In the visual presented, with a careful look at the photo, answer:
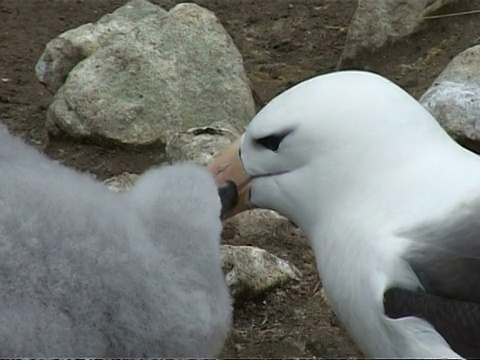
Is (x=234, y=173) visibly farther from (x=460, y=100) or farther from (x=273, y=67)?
(x=273, y=67)

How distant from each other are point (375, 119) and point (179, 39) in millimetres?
1624

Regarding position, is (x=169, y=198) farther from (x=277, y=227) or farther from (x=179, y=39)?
(x=179, y=39)

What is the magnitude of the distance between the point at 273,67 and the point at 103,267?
2.39m

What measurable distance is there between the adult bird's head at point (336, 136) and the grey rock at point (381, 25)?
1823mm

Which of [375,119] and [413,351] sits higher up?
[375,119]

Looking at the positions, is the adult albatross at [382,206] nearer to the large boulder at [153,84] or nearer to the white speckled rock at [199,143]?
the white speckled rock at [199,143]

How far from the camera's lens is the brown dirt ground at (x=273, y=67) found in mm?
2377

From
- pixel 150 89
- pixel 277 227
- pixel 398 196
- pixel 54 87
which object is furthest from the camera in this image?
pixel 54 87

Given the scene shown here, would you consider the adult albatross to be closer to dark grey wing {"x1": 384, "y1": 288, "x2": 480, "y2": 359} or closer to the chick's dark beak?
dark grey wing {"x1": 384, "y1": 288, "x2": 480, "y2": 359}

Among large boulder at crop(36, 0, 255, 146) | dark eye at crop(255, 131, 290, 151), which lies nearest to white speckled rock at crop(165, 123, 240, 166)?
large boulder at crop(36, 0, 255, 146)

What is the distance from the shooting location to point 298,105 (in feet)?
5.98

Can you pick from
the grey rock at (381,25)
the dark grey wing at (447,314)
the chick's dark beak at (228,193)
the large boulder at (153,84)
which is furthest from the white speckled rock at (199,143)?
the dark grey wing at (447,314)

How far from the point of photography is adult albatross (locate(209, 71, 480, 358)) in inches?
63.9

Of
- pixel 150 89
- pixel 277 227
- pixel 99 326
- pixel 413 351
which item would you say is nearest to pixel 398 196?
pixel 413 351
